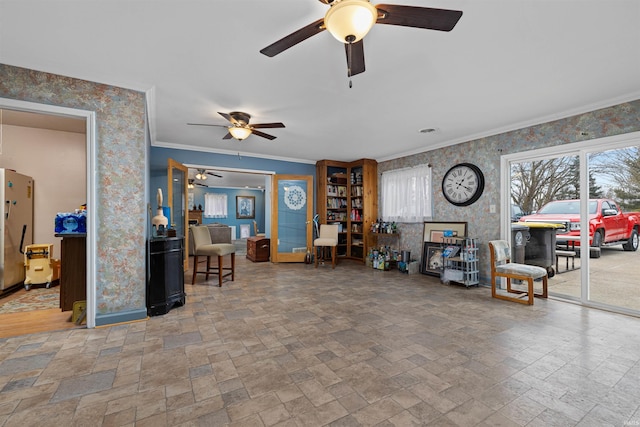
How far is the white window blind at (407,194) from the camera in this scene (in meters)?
5.63

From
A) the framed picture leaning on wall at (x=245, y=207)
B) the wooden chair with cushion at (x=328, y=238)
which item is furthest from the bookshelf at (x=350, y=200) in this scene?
the framed picture leaning on wall at (x=245, y=207)

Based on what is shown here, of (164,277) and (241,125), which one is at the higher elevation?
(241,125)

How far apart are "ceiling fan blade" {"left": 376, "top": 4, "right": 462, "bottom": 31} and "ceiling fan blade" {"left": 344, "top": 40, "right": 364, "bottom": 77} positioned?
0.67 feet

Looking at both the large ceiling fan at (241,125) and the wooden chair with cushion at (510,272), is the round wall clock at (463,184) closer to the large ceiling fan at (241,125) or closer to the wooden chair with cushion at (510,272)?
the wooden chair with cushion at (510,272)

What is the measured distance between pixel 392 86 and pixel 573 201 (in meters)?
3.06

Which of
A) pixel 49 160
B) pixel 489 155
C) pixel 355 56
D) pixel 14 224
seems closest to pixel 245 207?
pixel 49 160

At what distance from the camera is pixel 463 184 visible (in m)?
4.93

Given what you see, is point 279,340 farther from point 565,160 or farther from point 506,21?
point 565,160

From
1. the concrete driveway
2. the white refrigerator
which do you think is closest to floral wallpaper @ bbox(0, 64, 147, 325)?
Result: the white refrigerator

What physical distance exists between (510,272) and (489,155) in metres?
1.91

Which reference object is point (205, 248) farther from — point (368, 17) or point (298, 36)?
point (368, 17)

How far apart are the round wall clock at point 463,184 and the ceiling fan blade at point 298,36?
4.00 m

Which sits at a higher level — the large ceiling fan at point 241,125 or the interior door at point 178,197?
the large ceiling fan at point 241,125

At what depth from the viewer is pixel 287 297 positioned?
3.84m
